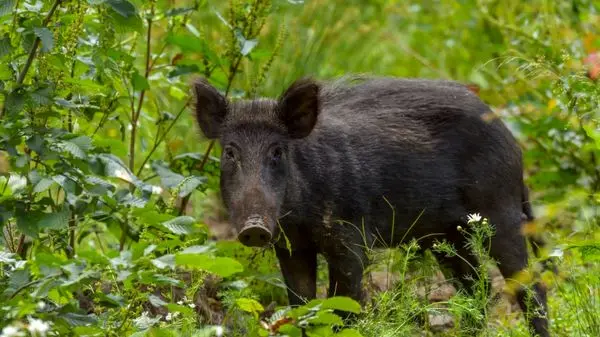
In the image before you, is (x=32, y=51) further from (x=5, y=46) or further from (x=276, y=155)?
(x=276, y=155)

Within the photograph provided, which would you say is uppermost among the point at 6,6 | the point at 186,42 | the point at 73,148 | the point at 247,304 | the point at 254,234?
the point at 6,6

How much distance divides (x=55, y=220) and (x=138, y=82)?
1.41 m

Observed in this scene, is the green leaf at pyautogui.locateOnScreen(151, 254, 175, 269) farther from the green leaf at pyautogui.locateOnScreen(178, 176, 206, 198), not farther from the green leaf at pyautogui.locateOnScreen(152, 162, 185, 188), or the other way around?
the green leaf at pyautogui.locateOnScreen(152, 162, 185, 188)

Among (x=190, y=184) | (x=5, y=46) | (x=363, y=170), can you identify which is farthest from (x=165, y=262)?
(x=363, y=170)

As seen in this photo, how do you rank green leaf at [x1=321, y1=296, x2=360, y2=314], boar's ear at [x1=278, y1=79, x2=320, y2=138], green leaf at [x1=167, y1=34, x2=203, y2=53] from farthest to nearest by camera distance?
green leaf at [x1=167, y1=34, x2=203, y2=53], boar's ear at [x1=278, y1=79, x2=320, y2=138], green leaf at [x1=321, y1=296, x2=360, y2=314]

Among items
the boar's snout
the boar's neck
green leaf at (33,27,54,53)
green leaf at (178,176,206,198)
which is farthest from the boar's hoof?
green leaf at (33,27,54,53)

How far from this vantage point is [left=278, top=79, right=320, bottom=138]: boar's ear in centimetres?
559

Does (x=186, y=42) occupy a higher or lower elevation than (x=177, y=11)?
lower

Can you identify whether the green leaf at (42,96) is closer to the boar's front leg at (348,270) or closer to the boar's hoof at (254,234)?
the boar's hoof at (254,234)

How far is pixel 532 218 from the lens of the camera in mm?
6176

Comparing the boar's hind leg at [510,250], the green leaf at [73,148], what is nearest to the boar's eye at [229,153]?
the green leaf at [73,148]

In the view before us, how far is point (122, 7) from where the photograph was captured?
4488mm

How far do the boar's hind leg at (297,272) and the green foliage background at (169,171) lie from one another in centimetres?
24

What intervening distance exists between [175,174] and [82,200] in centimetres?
84
